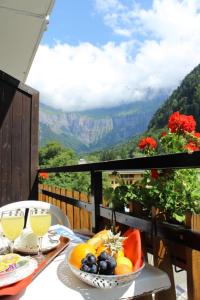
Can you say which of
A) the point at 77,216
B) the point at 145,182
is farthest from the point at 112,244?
the point at 77,216

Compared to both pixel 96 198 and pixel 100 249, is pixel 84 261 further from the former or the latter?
pixel 96 198

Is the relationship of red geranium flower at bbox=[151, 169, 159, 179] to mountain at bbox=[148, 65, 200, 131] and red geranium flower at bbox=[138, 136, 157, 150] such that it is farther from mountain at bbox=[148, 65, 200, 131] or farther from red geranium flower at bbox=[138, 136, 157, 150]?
mountain at bbox=[148, 65, 200, 131]

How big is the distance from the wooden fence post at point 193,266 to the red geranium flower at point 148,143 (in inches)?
39.6

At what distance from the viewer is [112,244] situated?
3.07 feet

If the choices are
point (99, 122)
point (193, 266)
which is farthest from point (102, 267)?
point (99, 122)

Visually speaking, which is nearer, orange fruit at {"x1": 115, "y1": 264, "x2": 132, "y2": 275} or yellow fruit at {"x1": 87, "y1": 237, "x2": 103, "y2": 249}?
orange fruit at {"x1": 115, "y1": 264, "x2": 132, "y2": 275}

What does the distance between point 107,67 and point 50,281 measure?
142 metres

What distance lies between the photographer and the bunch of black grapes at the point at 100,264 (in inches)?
34.1

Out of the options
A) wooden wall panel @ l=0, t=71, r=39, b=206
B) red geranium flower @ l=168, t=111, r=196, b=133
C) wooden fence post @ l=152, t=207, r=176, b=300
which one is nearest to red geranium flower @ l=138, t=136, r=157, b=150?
Result: red geranium flower @ l=168, t=111, r=196, b=133

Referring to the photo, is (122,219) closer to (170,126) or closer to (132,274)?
(132,274)

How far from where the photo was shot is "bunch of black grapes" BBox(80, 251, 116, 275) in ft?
2.85

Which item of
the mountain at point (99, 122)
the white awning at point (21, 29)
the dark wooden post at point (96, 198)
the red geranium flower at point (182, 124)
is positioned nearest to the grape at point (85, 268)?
the dark wooden post at point (96, 198)

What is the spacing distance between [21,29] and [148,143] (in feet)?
5.96

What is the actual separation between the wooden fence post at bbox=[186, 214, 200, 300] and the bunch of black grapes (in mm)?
339
